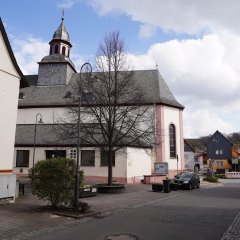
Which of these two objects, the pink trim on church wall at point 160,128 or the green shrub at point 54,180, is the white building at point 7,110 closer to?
the green shrub at point 54,180

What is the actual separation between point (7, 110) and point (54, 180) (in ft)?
19.5

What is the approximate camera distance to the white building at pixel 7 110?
16.4 meters

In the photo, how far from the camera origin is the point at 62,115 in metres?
40.6

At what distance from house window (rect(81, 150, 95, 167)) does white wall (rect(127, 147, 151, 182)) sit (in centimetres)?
400

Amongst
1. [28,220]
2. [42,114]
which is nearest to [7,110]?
[28,220]

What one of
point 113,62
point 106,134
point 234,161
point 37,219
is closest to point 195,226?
point 37,219

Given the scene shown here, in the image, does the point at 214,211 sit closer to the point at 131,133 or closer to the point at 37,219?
the point at 37,219

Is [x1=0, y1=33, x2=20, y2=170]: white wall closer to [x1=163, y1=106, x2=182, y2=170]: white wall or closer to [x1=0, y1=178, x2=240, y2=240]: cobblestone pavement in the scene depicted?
[x1=0, y1=178, x2=240, y2=240]: cobblestone pavement

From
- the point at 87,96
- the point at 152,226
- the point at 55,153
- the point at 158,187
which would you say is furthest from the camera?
the point at 55,153

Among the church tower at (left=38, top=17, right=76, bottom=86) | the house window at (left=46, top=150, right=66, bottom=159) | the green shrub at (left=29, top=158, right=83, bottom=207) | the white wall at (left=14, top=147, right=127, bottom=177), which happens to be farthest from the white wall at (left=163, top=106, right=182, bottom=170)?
the green shrub at (left=29, top=158, right=83, bottom=207)

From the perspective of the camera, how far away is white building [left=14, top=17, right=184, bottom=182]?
109 ft

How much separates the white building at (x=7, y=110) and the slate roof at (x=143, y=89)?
→ 22562 millimetres

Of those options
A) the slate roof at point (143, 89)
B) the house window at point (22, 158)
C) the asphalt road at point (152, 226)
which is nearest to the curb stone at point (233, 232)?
the asphalt road at point (152, 226)

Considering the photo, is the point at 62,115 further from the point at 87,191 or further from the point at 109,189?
the point at 87,191
